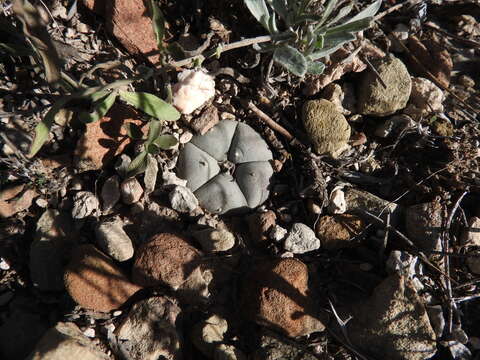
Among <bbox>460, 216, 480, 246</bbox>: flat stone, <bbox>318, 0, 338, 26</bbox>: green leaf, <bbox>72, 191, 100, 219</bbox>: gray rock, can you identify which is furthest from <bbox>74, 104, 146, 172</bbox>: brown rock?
<bbox>460, 216, 480, 246</bbox>: flat stone

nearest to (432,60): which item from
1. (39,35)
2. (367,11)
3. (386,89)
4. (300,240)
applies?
(386,89)

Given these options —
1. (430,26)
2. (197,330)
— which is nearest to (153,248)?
(197,330)

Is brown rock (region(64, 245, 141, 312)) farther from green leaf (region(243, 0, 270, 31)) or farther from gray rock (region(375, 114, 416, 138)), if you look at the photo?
gray rock (region(375, 114, 416, 138))

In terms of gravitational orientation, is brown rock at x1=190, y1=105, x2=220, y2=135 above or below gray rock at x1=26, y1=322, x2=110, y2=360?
above

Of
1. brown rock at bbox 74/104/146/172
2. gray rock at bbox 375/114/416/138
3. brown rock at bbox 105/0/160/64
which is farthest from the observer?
gray rock at bbox 375/114/416/138

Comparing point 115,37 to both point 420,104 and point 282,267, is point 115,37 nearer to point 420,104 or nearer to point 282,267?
point 282,267

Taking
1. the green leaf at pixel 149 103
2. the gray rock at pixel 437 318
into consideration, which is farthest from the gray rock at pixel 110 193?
the gray rock at pixel 437 318
